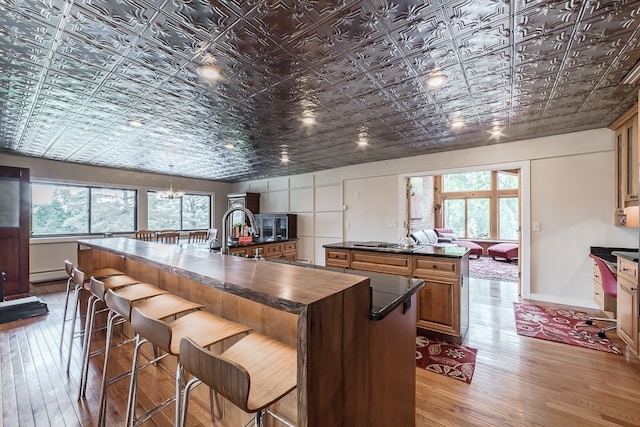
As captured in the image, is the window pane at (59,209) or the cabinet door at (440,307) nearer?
the cabinet door at (440,307)

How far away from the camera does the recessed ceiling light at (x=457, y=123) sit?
3357mm

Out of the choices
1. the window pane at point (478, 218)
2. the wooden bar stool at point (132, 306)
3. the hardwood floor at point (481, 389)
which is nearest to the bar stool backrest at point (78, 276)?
the wooden bar stool at point (132, 306)

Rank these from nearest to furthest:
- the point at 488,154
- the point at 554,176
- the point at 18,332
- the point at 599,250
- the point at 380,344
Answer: the point at 380,344
the point at 18,332
the point at 599,250
the point at 554,176
the point at 488,154

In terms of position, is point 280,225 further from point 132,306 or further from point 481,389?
point 481,389

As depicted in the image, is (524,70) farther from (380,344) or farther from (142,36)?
A: (142,36)

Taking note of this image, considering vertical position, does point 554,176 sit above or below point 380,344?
above

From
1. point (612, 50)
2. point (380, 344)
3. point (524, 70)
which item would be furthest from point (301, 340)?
point (612, 50)

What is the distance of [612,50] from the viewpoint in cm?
193

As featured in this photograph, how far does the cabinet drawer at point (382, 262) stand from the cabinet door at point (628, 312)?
6.43 feet

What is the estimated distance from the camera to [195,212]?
7.95 m

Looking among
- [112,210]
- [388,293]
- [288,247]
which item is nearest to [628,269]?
[388,293]

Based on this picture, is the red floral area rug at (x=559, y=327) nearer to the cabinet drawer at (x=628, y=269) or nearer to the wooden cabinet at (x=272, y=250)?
the cabinet drawer at (x=628, y=269)

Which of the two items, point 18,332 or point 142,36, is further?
point 18,332

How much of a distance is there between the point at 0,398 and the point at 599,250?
654cm
